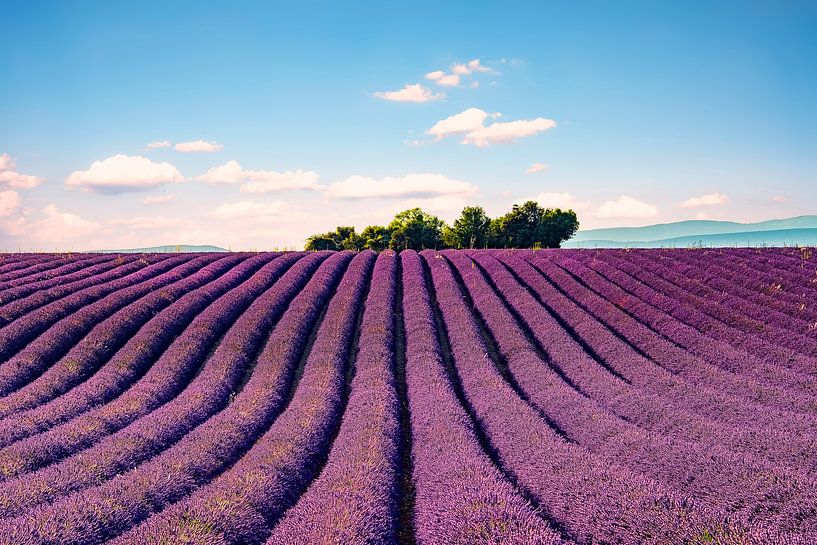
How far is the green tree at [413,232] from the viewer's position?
45062mm

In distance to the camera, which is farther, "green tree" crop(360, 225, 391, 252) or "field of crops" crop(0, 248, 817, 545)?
"green tree" crop(360, 225, 391, 252)

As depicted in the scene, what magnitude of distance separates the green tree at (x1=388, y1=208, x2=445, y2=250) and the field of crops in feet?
79.0

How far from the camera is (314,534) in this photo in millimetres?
4902

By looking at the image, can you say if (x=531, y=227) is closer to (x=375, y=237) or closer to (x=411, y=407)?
(x=375, y=237)

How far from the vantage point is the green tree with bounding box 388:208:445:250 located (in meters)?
45.1

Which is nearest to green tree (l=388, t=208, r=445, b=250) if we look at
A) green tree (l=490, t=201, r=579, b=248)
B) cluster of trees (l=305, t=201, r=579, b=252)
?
cluster of trees (l=305, t=201, r=579, b=252)

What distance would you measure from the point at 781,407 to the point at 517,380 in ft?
15.3

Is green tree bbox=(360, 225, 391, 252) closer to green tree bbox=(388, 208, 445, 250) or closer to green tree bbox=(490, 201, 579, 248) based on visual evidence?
green tree bbox=(388, 208, 445, 250)

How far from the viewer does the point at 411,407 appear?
957cm

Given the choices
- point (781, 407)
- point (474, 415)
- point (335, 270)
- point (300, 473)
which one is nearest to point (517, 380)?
point (474, 415)

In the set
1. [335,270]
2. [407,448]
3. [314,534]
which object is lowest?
[407,448]

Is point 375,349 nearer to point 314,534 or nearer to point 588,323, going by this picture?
point 588,323

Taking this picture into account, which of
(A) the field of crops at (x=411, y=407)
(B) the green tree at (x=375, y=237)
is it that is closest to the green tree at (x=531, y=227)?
(B) the green tree at (x=375, y=237)

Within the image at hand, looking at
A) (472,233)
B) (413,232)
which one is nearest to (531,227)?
(472,233)
